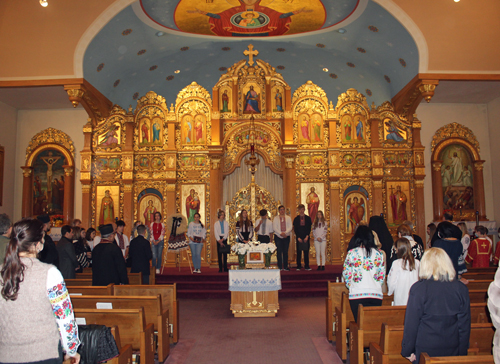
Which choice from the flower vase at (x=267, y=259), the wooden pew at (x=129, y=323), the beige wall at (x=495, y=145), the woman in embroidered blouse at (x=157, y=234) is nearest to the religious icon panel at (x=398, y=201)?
the beige wall at (x=495, y=145)

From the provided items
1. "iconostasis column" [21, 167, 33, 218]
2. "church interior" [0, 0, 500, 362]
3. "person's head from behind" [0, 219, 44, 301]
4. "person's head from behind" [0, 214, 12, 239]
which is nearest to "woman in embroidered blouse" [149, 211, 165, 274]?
"church interior" [0, 0, 500, 362]

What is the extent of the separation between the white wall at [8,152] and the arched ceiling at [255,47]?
132 inches

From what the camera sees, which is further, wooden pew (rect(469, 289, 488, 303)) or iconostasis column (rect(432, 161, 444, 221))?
iconostasis column (rect(432, 161, 444, 221))

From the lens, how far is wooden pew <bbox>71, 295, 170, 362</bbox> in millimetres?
5277

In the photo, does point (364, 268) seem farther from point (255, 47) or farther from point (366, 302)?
point (255, 47)

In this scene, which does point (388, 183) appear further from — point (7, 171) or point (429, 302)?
point (7, 171)

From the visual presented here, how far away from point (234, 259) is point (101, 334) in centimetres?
1070

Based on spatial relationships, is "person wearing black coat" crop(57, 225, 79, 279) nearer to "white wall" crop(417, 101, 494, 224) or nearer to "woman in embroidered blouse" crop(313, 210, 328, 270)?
"woman in embroidered blouse" crop(313, 210, 328, 270)

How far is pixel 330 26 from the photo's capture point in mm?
13711

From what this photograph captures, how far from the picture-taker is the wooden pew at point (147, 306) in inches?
208

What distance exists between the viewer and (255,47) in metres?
15.5

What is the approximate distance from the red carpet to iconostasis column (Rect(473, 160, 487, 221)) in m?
6.25

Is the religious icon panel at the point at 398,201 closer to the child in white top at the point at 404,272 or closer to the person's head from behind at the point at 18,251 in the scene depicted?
the child in white top at the point at 404,272

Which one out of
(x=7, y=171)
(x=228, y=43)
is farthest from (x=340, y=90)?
(x=7, y=171)
